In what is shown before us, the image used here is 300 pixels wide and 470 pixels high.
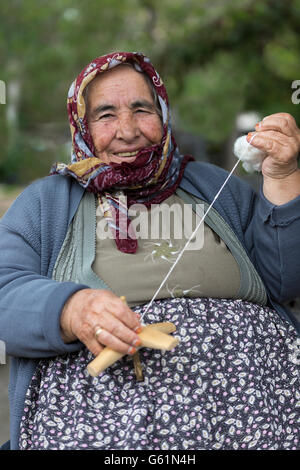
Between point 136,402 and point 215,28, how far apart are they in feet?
15.9

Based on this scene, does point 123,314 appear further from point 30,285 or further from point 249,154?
point 249,154

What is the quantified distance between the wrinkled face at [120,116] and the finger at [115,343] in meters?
0.61

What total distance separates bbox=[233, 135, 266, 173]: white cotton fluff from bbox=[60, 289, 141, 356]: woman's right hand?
0.58 meters

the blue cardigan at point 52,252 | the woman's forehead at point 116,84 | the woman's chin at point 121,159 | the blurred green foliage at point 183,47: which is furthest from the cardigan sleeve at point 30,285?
the blurred green foliage at point 183,47

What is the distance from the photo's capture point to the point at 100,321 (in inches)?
45.6

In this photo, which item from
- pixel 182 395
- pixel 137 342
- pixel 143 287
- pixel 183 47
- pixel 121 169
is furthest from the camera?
pixel 183 47

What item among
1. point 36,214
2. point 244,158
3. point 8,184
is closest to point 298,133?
point 244,158

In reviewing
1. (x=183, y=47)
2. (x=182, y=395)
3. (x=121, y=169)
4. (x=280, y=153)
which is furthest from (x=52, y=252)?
(x=183, y=47)

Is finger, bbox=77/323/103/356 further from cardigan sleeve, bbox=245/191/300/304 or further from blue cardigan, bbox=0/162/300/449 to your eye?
cardigan sleeve, bbox=245/191/300/304

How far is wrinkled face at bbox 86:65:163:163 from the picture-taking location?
1587mm

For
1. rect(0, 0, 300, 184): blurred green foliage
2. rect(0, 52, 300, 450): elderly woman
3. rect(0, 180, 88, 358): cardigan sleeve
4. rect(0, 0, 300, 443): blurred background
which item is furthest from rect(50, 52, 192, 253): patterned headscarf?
rect(0, 0, 300, 184): blurred green foliage

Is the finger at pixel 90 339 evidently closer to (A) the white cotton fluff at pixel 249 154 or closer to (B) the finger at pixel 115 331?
(B) the finger at pixel 115 331

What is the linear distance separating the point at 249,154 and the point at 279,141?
10cm

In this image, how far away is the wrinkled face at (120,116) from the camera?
1.59 m
